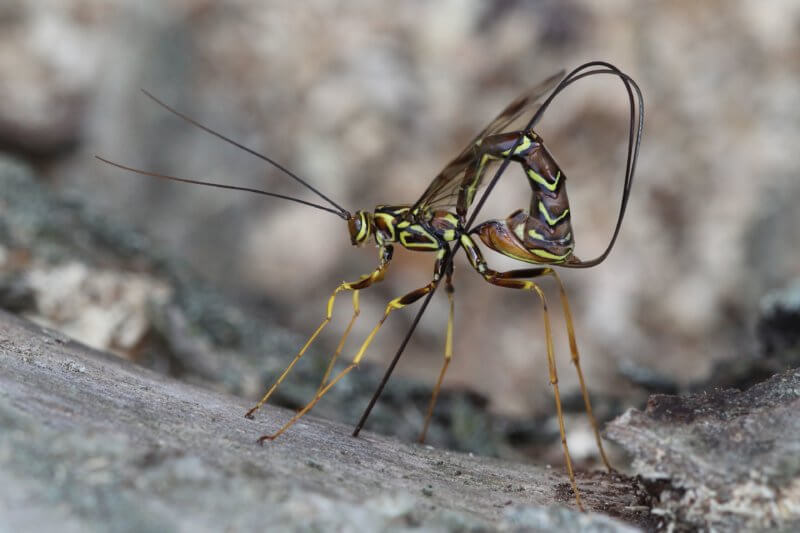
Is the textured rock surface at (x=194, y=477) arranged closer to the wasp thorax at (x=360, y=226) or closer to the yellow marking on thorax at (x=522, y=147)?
the wasp thorax at (x=360, y=226)

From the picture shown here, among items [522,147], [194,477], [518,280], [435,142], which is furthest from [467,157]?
[435,142]

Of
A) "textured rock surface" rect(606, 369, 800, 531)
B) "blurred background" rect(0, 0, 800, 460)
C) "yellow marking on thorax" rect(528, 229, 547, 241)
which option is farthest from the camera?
"blurred background" rect(0, 0, 800, 460)

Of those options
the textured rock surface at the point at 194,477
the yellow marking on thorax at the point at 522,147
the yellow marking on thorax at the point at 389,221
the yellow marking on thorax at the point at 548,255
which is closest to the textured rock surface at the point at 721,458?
the textured rock surface at the point at 194,477

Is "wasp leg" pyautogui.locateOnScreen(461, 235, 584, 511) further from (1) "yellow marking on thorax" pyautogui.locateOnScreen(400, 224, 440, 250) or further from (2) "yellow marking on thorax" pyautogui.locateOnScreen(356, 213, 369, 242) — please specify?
(2) "yellow marking on thorax" pyautogui.locateOnScreen(356, 213, 369, 242)

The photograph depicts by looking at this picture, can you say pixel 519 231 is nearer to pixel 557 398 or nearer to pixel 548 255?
pixel 548 255

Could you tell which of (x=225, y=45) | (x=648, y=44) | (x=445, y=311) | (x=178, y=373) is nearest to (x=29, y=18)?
(x=225, y=45)

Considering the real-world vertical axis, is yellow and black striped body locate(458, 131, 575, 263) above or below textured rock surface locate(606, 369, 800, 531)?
above

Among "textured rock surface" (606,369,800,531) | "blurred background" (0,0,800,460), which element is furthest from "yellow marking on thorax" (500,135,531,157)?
"blurred background" (0,0,800,460)
